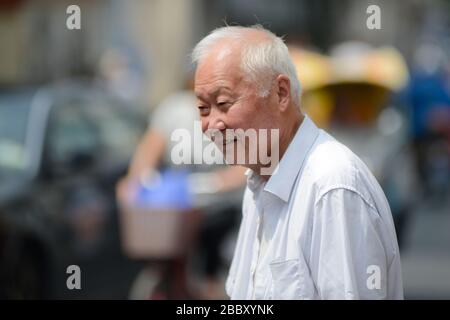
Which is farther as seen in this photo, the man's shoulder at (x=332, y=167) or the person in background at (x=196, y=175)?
the person in background at (x=196, y=175)

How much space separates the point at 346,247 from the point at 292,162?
355mm

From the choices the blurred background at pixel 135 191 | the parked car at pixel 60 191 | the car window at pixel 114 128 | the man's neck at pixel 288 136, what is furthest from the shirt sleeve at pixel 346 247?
the car window at pixel 114 128

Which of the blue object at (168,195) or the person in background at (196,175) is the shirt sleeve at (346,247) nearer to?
the blue object at (168,195)

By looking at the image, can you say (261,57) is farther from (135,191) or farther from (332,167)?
(135,191)

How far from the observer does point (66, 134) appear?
845cm

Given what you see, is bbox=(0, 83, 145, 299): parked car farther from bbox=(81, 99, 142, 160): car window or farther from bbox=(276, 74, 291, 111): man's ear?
bbox=(276, 74, 291, 111): man's ear

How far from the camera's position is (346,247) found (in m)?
3.09

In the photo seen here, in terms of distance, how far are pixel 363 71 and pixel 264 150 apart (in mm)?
8468

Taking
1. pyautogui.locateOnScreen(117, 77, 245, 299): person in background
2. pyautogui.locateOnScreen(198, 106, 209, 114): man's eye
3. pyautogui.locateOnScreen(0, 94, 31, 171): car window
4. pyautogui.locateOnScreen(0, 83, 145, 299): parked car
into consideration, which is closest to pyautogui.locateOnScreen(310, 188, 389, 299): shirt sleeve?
pyautogui.locateOnScreen(198, 106, 209, 114): man's eye

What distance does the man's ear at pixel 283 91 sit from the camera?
3398mm

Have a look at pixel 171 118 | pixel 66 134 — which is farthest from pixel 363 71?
pixel 66 134

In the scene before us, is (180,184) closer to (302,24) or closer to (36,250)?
(36,250)

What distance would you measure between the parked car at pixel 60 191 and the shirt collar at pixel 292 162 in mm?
4352

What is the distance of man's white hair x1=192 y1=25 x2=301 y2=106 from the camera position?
334cm
